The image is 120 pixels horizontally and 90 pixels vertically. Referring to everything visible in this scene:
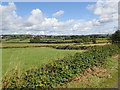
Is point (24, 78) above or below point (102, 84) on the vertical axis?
above

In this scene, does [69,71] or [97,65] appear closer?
[69,71]

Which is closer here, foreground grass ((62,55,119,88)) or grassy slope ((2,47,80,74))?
foreground grass ((62,55,119,88))

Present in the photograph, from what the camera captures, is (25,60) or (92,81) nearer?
(92,81)

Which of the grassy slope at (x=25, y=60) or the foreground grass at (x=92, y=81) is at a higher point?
the grassy slope at (x=25, y=60)

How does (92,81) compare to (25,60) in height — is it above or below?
below

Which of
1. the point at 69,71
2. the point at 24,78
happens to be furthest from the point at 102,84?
the point at 24,78

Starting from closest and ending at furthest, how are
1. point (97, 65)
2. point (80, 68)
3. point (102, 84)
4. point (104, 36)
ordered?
point (102, 84), point (80, 68), point (97, 65), point (104, 36)

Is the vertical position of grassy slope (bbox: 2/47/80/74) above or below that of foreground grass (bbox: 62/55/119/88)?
above

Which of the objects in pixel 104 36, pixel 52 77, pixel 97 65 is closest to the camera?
pixel 52 77

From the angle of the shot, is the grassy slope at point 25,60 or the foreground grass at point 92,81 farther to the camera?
the grassy slope at point 25,60

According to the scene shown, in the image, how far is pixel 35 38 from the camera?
40.6 meters

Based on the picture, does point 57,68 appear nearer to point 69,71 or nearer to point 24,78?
point 69,71

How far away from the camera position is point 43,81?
4074mm

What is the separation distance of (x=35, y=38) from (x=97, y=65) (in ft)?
115
